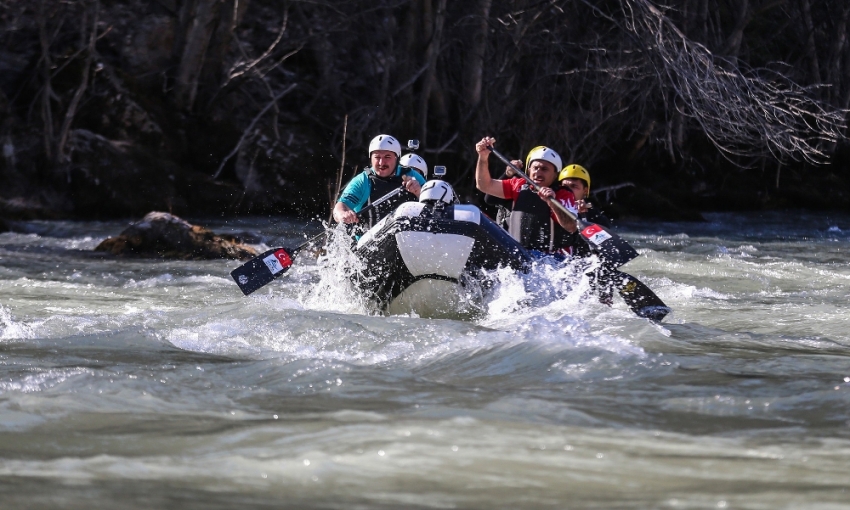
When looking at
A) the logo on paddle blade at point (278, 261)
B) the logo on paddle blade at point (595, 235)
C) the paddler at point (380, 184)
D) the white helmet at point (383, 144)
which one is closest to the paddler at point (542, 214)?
the logo on paddle blade at point (595, 235)

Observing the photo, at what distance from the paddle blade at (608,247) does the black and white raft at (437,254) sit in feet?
1.66

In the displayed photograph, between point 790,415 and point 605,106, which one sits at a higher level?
point 605,106

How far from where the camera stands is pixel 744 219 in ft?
64.3

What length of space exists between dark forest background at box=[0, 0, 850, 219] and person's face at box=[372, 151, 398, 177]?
25.2 ft

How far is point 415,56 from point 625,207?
4.71 meters

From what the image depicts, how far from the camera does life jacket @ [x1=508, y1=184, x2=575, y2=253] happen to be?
26.7 feet

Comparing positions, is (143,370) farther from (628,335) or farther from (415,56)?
(415,56)

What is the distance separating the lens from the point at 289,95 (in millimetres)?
19172

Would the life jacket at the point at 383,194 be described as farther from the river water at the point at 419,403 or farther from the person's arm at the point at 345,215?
the river water at the point at 419,403

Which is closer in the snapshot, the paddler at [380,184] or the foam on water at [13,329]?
the foam on water at [13,329]

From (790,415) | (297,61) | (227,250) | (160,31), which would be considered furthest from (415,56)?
(790,415)

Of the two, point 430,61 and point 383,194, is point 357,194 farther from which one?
point 430,61

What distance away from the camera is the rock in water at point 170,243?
39.2ft

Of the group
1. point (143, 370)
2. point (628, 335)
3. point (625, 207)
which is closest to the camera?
point (143, 370)
